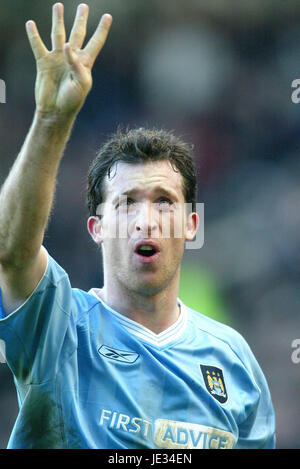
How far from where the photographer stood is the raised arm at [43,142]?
5.27 ft

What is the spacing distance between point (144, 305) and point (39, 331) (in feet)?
1.54

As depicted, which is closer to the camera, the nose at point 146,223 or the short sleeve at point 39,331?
the short sleeve at point 39,331

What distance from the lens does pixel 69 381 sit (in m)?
1.85

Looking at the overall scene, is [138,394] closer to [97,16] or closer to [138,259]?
[138,259]

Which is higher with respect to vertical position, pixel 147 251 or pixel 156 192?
pixel 156 192

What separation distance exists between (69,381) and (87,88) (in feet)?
2.72

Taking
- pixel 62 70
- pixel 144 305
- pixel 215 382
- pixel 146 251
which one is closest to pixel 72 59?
pixel 62 70

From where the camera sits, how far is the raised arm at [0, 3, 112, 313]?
5.27ft

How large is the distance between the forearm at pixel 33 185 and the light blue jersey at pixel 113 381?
Answer: 0.64 feet

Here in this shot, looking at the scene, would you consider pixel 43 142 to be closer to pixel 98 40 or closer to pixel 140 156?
pixel 98 40

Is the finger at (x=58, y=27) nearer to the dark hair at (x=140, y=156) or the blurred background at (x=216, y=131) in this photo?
the dark hair at (x=140, y=156)

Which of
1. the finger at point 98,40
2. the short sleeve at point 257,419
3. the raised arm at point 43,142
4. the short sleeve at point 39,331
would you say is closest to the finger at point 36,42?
the raised arm at point 43,142

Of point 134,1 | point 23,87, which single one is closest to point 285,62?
point 134,1

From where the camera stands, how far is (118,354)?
6.57ft
